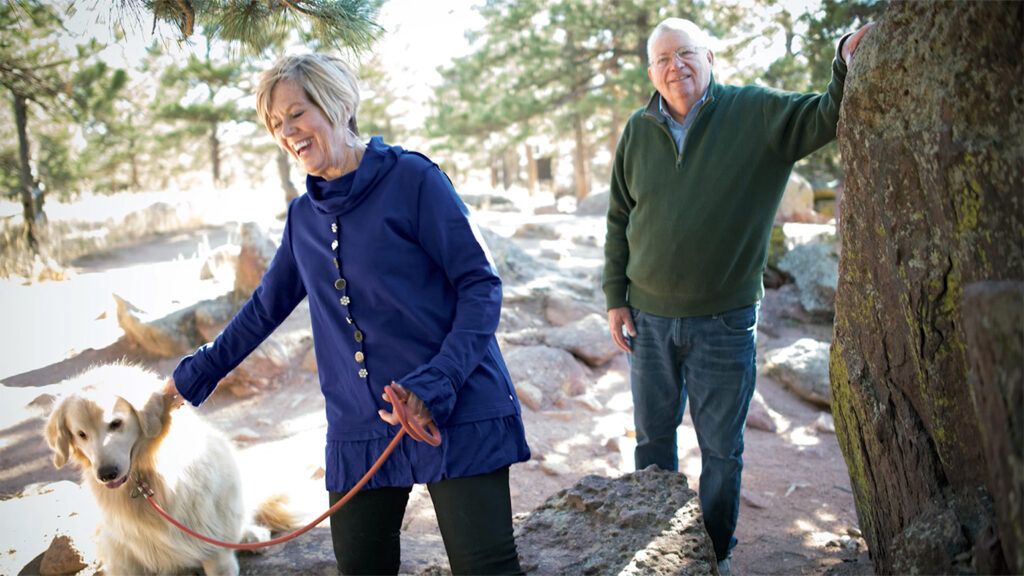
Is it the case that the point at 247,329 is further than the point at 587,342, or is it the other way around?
the point at 587,342

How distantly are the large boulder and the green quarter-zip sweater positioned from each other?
712 millimetres

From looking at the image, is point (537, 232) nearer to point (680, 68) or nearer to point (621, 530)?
point (680, 68)

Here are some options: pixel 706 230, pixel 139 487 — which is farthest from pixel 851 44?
pixel 139 487

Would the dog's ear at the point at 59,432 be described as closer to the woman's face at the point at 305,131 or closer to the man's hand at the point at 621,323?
the woman's face at the point at 305,131

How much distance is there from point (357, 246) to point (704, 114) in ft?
5.05

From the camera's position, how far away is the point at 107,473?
2.52 m

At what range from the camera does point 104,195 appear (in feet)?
56.5

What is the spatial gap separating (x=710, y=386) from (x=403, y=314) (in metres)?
1.43

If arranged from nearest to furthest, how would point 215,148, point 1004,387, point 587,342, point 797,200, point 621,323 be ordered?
point 1004,387
point 621,323
point 587,342
point 797,200
point 215,148

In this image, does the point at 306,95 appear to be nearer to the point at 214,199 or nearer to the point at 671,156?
the point at 671,156

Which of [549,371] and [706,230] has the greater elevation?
[706,230]

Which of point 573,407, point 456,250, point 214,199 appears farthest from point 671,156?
point 214,199

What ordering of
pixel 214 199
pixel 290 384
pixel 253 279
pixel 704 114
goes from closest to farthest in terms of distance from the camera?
pixel 704 114
pixel 290 384
pixel 253 279
pixel 214 199

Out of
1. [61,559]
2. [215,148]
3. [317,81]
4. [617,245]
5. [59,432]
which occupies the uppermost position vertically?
[215,148]
